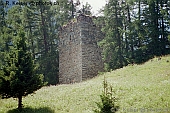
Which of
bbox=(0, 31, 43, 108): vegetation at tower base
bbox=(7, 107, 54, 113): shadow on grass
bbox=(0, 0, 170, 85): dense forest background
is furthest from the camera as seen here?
bbox=(0, 0, 170, 85): dense forest background

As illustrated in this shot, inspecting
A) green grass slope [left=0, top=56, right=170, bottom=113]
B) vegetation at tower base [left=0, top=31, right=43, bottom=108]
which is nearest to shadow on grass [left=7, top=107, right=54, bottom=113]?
green grass slope [left=0, top=56, right=170, bottom=113]

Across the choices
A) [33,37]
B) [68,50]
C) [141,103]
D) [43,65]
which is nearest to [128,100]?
[141,103]

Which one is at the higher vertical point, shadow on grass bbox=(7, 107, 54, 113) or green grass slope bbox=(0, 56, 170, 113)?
green grass slope bbox=(0, 56, 170, 113)

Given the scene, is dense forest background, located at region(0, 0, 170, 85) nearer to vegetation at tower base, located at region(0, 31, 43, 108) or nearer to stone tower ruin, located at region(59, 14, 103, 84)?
stone tower ruin, located at region(59, 14, 103, 84)

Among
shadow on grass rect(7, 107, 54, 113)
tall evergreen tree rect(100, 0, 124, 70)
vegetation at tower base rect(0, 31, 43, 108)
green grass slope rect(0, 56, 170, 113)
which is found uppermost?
tall evergreen tree rect(100, 0, 124, 70)

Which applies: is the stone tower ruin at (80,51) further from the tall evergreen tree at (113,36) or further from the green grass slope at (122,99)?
the green grass slope at (122,99)

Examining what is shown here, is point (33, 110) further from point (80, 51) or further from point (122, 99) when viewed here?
point (80, 51)

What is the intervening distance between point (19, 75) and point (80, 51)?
13.7m

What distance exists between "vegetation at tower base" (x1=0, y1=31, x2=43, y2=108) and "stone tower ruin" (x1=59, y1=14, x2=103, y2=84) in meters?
→ 12.1

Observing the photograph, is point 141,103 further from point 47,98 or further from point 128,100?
point 47,98

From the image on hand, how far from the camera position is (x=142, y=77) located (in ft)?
63.7

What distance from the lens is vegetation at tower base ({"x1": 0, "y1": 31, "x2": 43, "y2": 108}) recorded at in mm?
14234

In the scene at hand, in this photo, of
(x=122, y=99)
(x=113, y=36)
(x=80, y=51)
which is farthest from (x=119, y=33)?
(x=122, y=99)

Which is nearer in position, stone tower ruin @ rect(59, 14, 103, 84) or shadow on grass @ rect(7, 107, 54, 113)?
shadow on grass @ rect(7, 107, 54, 113)
